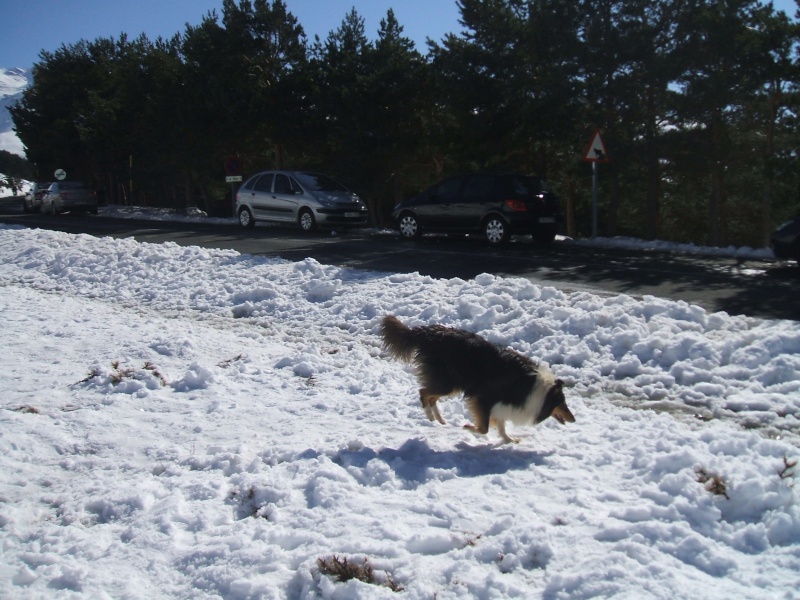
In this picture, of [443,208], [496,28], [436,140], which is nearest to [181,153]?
[436,140]

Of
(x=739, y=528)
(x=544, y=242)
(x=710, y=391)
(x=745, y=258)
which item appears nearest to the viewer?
(x=739, y=528)

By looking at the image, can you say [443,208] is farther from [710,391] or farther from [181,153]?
[181,153]

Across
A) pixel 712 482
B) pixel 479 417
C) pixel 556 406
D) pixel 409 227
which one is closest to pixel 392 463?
pixel 479 417

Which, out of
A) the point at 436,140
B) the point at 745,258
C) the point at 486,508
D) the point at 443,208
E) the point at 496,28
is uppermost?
the point at 496,28

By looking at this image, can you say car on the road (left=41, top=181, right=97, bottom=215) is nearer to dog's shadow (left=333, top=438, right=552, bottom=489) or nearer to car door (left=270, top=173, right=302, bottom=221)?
car door (left=270, top=173, right=302, bottom=221)

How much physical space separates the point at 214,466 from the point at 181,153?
3478 cm

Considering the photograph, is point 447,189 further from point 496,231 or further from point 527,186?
point 527,186

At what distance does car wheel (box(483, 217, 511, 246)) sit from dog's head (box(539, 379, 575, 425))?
12312 mm

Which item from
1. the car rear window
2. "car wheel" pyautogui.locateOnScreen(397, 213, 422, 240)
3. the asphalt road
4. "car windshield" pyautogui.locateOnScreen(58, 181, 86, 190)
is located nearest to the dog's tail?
the asphalt road

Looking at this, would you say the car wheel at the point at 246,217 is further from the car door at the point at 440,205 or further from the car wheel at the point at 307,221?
the car door at the point at 440,205

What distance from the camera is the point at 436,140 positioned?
2581 centimetres

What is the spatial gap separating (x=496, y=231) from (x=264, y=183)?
9.28 metres

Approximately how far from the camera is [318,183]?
22.6 m

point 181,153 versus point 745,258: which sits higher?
point 181,153
